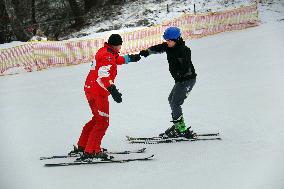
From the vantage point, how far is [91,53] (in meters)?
21.4

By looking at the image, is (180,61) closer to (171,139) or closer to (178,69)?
(178,69)

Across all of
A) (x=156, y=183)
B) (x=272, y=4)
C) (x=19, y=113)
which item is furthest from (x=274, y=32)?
(x=156, y=183)

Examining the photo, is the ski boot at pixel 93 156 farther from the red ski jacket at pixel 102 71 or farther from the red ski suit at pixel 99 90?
the red ski jacket at pixel 102 71

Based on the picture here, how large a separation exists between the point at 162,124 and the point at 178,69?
1.84 metres

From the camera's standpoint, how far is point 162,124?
9.09 meters

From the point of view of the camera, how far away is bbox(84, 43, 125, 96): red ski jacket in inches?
259

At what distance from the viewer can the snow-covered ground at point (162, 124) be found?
6023mm

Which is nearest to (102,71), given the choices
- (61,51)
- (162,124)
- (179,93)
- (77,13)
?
(179,93)

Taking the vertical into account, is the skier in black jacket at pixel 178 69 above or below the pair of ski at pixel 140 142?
above

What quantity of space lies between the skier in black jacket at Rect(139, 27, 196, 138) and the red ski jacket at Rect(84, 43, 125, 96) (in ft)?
3.25

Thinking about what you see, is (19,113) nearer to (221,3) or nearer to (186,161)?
(186,161)

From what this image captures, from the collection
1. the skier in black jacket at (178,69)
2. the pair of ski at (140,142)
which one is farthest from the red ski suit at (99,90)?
the skier in black jacket at (178,69)

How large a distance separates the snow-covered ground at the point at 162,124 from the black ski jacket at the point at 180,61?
1.06 m

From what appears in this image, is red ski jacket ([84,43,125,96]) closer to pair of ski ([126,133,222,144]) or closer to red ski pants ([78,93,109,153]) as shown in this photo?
red ski pants ([78,93,109,153])
